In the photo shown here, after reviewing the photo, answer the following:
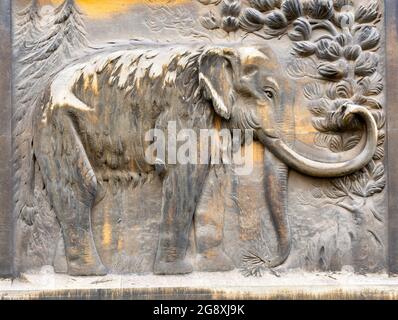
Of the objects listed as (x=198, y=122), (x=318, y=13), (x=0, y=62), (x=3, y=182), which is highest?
(x=318, y=13)

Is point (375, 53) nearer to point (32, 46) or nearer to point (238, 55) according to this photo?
point (238, 55)

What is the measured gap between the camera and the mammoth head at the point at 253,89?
4.70 metres

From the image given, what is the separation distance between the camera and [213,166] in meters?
4.73

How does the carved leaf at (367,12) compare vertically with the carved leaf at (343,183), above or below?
above

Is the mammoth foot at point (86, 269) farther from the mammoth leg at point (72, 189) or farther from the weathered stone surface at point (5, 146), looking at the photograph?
the weathered stone surface at point (5, 146)

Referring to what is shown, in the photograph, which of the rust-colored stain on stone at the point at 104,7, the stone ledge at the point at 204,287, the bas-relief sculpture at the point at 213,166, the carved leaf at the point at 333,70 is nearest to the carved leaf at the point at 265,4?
the bas-relief sculpture at the point at 213,166

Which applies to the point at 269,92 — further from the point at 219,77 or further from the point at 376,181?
the point at 376,181

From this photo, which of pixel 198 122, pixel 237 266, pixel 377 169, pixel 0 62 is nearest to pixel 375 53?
pixel 377 169

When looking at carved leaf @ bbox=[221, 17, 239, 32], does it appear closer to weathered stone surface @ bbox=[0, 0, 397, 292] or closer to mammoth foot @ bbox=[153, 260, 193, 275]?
weathered stone surface @ bbox=[0, 0, 397, 292]

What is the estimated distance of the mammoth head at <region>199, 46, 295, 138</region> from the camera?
4.70m

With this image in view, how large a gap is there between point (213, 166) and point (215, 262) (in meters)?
0.59

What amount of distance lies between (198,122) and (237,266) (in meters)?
0.91

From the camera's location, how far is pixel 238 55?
4.73 m

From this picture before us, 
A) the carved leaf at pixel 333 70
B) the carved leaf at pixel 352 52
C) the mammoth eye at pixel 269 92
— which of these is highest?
the carved leaf at pixel 352 52
